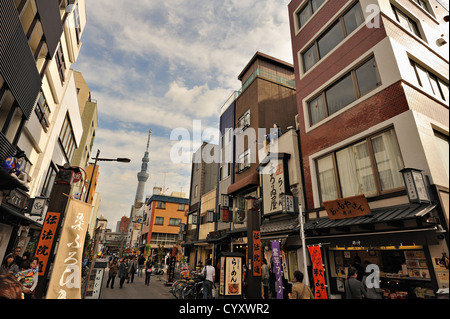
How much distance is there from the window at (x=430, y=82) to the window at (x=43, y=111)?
2173 cm

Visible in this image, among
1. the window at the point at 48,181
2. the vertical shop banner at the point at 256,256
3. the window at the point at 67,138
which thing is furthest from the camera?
the window at the point at 67,138

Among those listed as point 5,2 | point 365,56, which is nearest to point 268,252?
point 365,56

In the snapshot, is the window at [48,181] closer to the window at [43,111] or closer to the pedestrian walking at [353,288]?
the window at [43,111]

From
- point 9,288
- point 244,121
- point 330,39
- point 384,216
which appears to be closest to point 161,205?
point 244,121

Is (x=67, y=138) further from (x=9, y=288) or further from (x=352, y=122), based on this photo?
(x=352, y=122)

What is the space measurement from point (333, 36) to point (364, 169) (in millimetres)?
9182

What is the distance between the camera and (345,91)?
1297 cm

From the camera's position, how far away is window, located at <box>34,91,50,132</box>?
15.4 metres

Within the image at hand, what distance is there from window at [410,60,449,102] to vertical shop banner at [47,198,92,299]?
1451 cm

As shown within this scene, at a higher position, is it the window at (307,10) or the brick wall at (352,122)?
the window at (307,10)

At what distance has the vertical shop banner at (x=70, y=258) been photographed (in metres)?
5.00

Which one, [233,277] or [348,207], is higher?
[348,207]

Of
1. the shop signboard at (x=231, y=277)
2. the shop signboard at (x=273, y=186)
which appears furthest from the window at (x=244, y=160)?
the shop signboard at (x=231, y=277)
